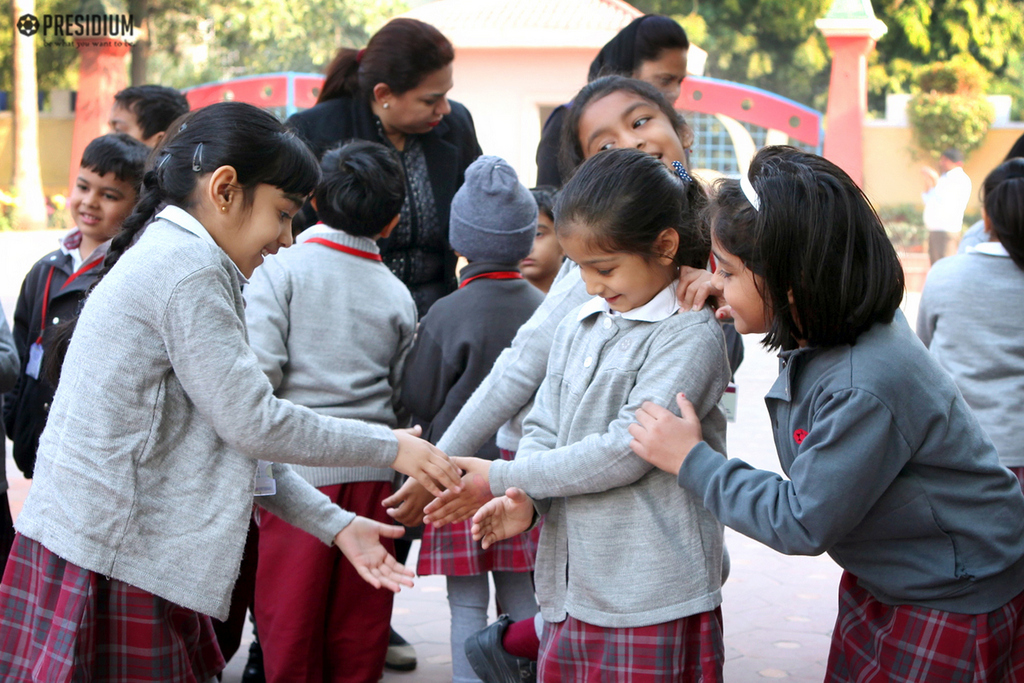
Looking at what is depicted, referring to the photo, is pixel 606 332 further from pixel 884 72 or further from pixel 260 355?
pixel 884 72

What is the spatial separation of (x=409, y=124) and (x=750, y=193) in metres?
1.87

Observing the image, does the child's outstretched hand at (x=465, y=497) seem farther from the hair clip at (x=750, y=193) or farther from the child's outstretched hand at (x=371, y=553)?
the hair clip at (x=750, y=193)

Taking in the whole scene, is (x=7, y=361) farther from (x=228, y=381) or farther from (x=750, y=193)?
(x=750, y=193)

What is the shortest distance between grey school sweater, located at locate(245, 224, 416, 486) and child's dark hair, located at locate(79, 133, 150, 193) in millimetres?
626

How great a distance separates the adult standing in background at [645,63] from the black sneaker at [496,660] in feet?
4.84

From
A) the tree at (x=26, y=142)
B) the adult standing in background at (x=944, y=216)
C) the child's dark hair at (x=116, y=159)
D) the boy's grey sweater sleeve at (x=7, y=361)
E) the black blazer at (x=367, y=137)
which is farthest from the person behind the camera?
the tree at (x=26, y=142)

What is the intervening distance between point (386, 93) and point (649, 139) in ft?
3.85

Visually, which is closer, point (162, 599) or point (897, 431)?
point (897, 431)

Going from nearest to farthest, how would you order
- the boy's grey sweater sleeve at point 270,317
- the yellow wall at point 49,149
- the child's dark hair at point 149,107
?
the boy's grey sweater sleeve at point 270,317 → the child's dark hair at point 149,107 → the yellow wall at point 49,149

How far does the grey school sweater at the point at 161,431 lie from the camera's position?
189 cm

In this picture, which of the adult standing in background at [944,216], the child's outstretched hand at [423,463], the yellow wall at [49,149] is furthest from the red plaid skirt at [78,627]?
the yellow wall at [49,149]

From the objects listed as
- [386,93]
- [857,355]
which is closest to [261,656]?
[386,93]

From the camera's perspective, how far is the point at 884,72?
1005 inches

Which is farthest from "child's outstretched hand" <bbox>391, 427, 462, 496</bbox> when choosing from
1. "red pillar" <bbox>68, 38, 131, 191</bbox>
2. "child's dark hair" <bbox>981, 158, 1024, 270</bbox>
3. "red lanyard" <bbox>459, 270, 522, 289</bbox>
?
"red pillar" <bbox>68, 38, 131, 191</bbox>
